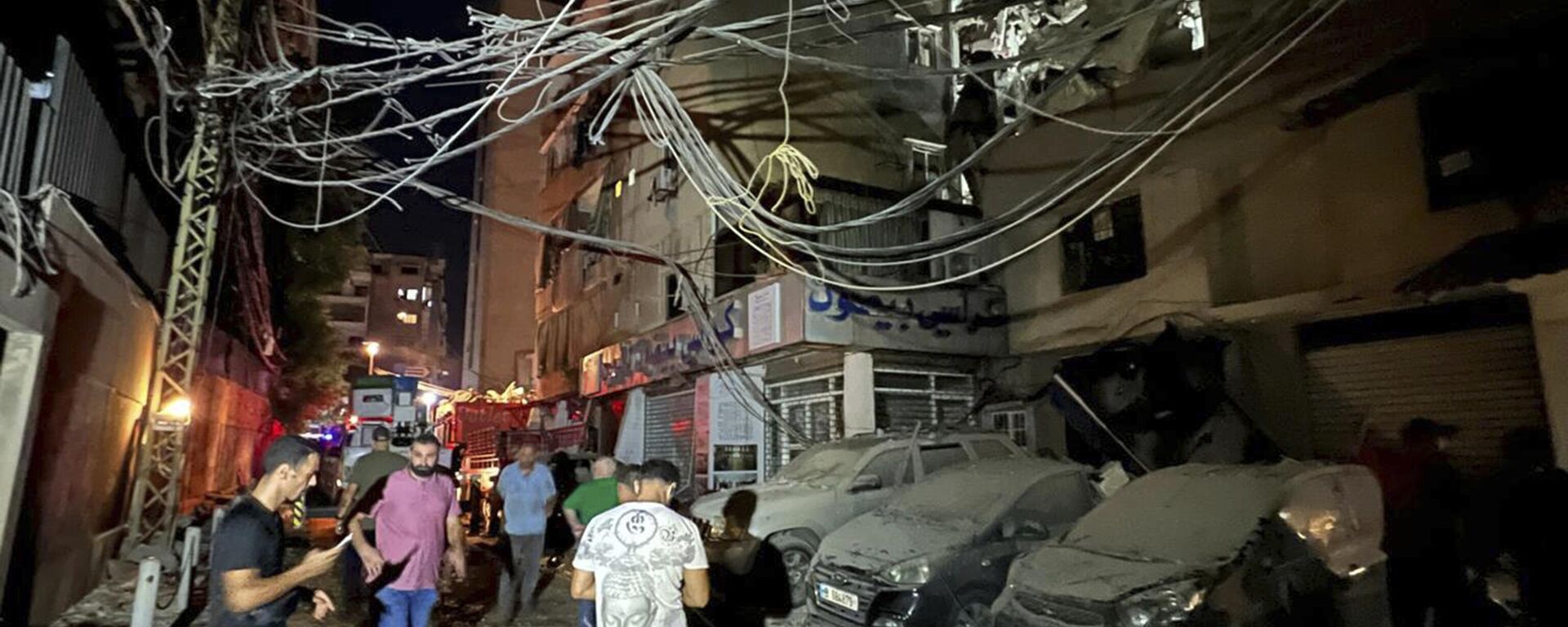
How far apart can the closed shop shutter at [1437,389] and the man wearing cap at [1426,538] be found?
2699mm

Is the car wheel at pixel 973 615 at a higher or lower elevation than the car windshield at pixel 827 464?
lower

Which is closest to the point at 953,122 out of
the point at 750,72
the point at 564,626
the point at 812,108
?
the point at 812,108

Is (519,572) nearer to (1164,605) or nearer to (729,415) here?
(1164,605)

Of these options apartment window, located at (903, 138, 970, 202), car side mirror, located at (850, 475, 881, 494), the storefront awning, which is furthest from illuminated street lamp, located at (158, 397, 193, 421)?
the storefront awning

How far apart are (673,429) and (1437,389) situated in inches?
542

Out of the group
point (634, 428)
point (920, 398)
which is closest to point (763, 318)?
point (920, 398)

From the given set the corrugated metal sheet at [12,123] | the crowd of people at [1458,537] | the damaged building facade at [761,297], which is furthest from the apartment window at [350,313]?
the crowd of people at [1458,537]

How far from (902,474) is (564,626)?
420cm

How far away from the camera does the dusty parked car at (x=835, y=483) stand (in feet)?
29.0

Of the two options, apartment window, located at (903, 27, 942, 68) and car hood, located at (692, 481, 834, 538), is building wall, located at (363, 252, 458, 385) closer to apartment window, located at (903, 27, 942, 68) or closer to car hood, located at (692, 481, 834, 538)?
apartment window, located at (903, 27, 942, 68)

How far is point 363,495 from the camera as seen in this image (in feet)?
22.0

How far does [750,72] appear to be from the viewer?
691 inches

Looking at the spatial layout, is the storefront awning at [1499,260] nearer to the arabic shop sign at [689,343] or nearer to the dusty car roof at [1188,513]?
the dusty car roof at [1188,513]

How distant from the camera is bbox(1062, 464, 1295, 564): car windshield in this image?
17.8 ft
